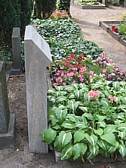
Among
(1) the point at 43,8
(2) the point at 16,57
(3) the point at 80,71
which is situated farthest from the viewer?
(1) the point at 43,8

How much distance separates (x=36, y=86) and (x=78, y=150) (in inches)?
29.1

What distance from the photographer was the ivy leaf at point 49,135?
8.68 ft

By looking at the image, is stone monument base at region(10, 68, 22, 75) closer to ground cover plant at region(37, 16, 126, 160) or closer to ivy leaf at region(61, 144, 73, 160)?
ground cover plant at region(37, 16, 126, 160)

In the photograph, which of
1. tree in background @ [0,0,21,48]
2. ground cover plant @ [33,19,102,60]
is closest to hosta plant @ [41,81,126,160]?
ground cover plant @ [33,19,102,60]

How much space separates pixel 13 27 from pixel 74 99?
10.6 feet

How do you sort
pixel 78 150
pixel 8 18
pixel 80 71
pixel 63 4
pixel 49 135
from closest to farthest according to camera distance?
pixel 78 150
pixel 49 135
pixel 80 71
pixel 8 18
pixel 63 4

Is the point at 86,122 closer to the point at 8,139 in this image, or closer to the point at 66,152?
the point at 66,152

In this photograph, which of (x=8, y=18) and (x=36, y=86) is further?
(x=8, y=18)

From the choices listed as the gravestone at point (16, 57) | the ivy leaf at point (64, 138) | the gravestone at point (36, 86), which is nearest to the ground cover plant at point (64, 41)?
the gravestone at point (16, 57)

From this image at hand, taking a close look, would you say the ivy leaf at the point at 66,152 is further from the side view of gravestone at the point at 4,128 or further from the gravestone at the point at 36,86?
the side view of gravestone at the point at 4,128

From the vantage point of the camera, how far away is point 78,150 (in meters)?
2.48

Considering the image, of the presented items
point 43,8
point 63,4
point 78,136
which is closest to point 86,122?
point 78,136

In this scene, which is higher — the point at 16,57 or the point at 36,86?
the point at 36,86

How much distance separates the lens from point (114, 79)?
4.47 meters
